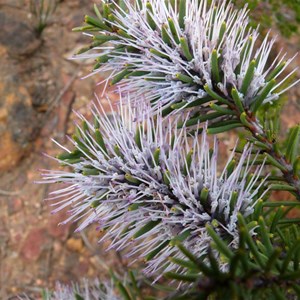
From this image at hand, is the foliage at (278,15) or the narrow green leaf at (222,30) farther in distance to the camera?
the foliage at (278,15)

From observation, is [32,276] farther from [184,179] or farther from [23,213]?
[184,179]

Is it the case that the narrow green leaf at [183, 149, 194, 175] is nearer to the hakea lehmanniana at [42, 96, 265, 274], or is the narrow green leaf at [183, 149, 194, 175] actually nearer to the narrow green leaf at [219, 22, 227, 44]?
the hakea lehmanniana at [42, 96, 265, 274]

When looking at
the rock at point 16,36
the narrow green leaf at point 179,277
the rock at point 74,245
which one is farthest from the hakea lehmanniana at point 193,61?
the rock at point 16,36

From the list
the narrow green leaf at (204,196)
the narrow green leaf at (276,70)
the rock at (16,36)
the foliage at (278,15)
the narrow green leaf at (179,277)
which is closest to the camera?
the narrow green leaf at (179,277)

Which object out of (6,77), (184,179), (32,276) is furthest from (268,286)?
(6,77)

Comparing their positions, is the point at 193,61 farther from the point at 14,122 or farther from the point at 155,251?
the point at 14,122

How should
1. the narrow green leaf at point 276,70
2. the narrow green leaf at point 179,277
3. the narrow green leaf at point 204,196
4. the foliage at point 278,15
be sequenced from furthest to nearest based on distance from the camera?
the foliage at point 278,15 < the narrow green leaf at point 276,70 < the narrow green leaf at point 204,196 < the narrow green leaf at point 179,277

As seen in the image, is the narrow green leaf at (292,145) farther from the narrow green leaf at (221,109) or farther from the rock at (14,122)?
the rock at (14,122)
